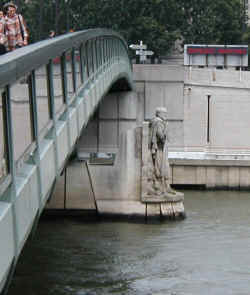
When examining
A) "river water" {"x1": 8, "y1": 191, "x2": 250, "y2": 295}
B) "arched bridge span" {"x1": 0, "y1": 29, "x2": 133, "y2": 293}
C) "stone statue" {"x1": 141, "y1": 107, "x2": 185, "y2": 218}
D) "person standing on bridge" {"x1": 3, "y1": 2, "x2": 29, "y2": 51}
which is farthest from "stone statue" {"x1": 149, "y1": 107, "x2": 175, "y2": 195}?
"person standing on bridge" {"x1": 3, "y1": 2, "x2": 29, "y2": 51}

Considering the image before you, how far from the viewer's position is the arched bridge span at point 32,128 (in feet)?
27.0

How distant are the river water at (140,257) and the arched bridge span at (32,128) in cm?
387

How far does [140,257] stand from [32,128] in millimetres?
11281

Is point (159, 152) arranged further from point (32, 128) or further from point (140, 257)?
point (32, 128)

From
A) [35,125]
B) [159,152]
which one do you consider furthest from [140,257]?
[35,125]

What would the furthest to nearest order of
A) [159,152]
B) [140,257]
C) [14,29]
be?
[159,152] → [140,257] → [14,29]

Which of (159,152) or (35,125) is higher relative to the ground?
(35,125)

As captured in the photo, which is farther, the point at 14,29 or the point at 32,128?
the point at 14,29

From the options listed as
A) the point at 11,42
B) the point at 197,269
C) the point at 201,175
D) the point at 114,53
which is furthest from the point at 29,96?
the point at 201,175

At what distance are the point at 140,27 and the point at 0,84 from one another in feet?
188

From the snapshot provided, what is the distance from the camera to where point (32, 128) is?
1002cm

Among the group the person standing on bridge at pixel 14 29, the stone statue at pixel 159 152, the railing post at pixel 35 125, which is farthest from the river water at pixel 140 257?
the railing post at pixel 35 125

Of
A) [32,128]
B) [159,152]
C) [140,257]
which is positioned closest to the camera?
[32,128]

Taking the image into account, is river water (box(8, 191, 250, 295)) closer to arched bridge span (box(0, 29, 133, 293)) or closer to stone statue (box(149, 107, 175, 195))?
stone statue (box(149, 107, 175, 195))
